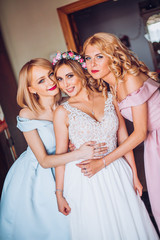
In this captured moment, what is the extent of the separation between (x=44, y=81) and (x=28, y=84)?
0.14 metres

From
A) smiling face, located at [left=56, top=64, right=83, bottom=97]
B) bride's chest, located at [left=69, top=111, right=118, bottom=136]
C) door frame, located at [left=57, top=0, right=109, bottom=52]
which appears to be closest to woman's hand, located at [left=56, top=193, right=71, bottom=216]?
bride's chest, located at [left=69, top=111, right=118, bottom=136]

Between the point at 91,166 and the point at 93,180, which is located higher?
Result: the point at 91,166

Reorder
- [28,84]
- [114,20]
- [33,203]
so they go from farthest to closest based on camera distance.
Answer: [114,20] < [28,84] < [33,203]

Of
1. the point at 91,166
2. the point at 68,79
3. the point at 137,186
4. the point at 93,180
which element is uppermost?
the point at 68,79

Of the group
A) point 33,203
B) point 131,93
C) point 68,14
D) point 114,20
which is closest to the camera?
point 131,93

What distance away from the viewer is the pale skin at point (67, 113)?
149 cm

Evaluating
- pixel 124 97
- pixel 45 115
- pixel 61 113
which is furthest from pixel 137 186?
pixel 45 115

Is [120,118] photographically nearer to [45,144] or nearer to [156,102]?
[156,102]

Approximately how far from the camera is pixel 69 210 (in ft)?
4.99

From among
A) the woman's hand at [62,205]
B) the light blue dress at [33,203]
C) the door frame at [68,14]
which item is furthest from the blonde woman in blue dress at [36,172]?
the door frame at [68,14]

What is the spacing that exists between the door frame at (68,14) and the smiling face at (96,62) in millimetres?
1944

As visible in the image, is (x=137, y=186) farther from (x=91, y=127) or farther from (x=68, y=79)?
(x=68, y=79)

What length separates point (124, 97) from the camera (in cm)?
148

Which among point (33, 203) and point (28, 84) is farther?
point (28, 84)
